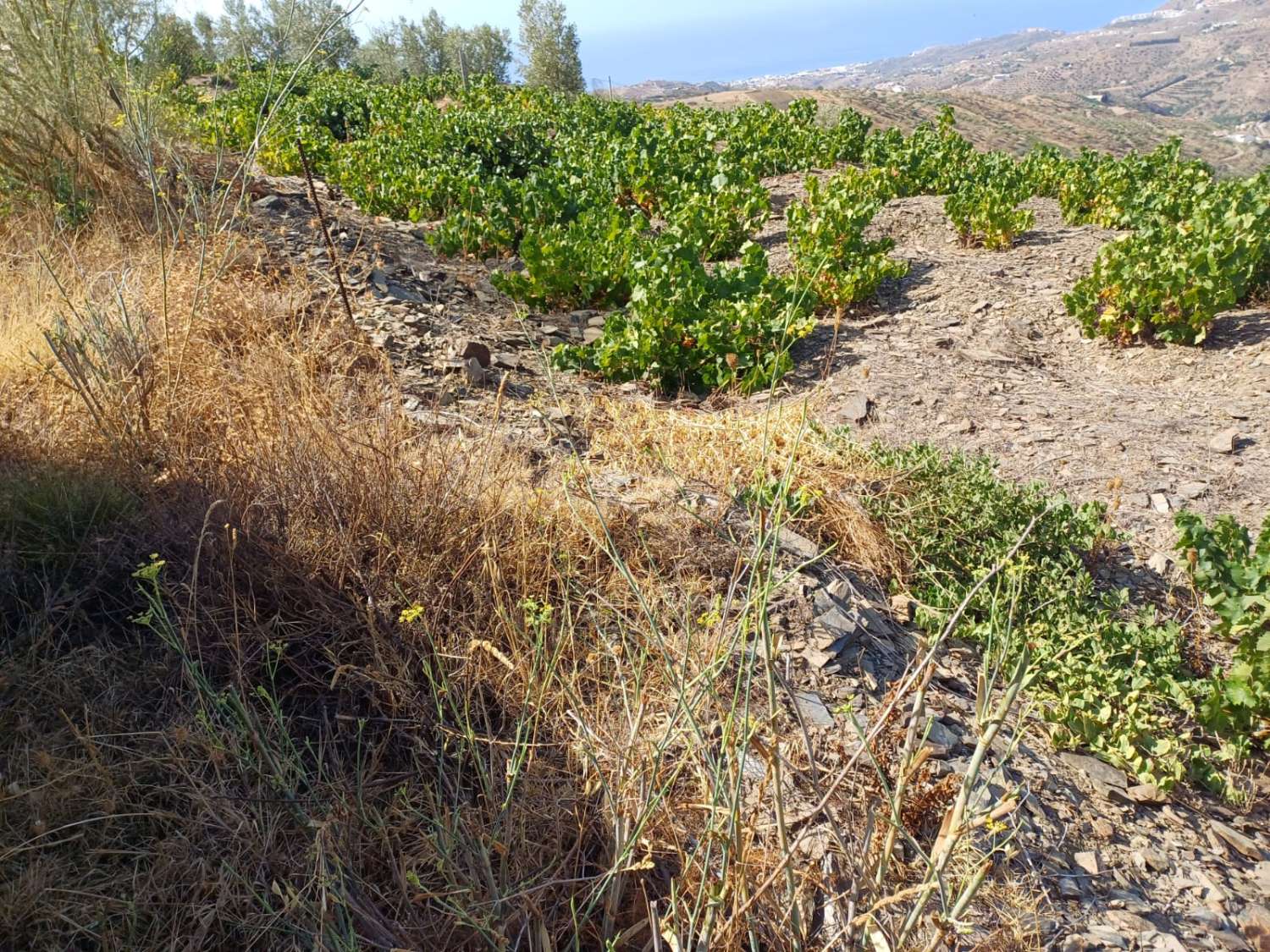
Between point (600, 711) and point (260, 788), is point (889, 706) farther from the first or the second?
point (260, 788)

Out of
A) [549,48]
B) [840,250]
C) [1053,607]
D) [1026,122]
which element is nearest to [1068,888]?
[1053,607]

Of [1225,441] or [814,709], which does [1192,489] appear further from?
[814,709]

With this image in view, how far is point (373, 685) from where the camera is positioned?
247cm

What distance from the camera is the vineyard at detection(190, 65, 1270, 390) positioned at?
4.92 metres

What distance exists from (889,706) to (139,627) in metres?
2.30

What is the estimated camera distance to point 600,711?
2.37m

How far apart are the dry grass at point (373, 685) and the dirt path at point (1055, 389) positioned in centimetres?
112

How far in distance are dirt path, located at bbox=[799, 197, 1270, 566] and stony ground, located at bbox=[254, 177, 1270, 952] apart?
0.6 inches

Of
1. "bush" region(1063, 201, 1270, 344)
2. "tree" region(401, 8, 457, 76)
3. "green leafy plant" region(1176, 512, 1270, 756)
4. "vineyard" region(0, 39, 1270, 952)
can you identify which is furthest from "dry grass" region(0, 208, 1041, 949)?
"tree" region(401, 8, 457, 76)

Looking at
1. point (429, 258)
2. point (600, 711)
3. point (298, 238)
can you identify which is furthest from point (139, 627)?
point (429, 258)

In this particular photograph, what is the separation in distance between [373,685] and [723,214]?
5518 millimetres

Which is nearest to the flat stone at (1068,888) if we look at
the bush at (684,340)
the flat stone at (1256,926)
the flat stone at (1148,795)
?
the flat stone at (1256,926)

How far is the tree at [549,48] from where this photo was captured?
145 feet

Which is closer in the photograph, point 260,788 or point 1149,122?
point 260,788
